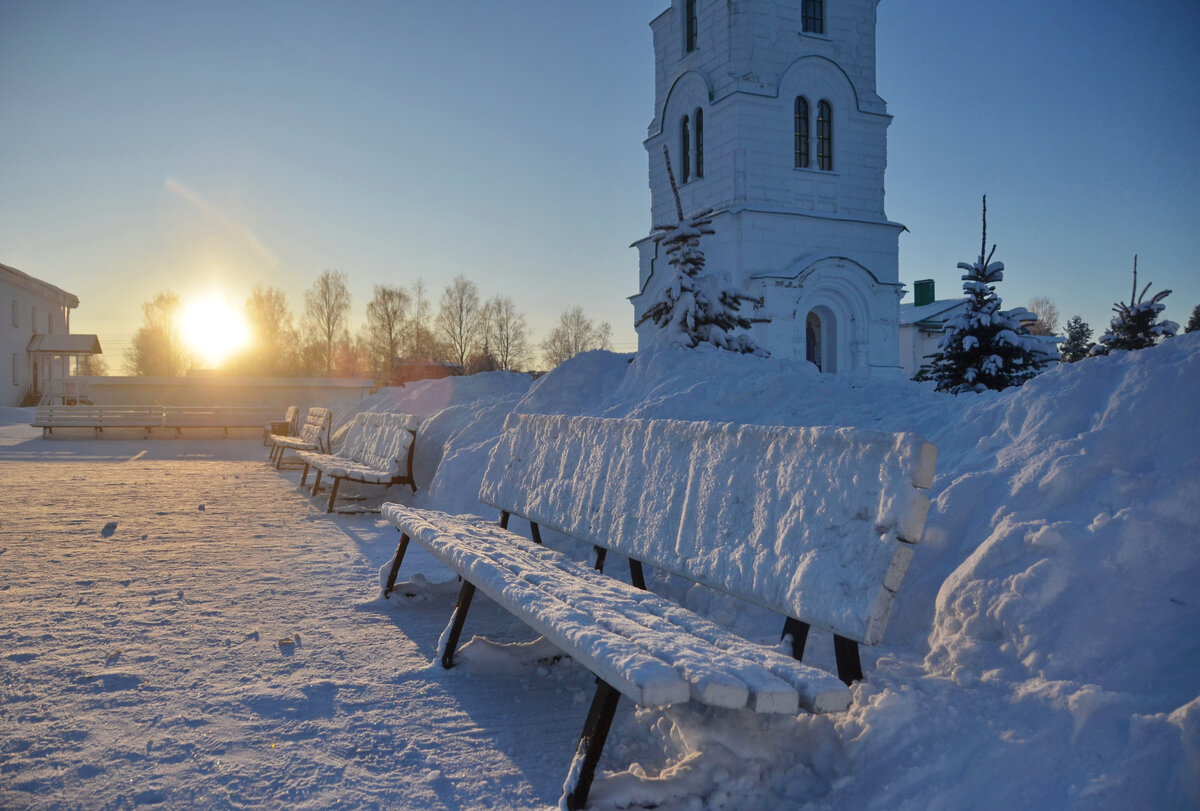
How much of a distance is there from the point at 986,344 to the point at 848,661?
958 cm

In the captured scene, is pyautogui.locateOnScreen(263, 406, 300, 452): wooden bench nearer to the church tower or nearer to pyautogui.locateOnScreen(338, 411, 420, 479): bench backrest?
pyautogui.locateOnScreen(338, 411, 420, 479): bench backrest

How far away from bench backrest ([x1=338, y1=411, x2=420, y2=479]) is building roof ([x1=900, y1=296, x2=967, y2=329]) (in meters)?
24.0

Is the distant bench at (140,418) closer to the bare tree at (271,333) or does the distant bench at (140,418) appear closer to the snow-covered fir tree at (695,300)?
the snow-covered fir tree at (695,300)

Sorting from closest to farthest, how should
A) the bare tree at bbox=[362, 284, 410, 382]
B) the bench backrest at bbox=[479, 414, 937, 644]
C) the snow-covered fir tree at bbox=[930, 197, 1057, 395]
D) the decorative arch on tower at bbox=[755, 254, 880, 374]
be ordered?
1. the bench backrest at bbox=[479, 414, 937, 644]
2. the snow-covered fir tree at bbox=[930, 197, 1057, 395]
3. the decorative arch on tower at bbox=[755, 254, 880, 374]
4. the bare tree at bbox=[362, 284, 410, 382]

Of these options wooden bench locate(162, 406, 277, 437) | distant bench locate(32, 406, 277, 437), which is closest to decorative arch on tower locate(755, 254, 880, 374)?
wooden bench locate(162, 406, 277, 437)

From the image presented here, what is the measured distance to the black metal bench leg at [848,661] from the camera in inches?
104

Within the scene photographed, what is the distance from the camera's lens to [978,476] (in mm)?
3422

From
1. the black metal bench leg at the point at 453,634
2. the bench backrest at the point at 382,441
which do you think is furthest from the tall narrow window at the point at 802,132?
the black metal bench leg at the point at 453,634

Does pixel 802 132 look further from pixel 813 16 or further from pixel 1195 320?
pixel 1195 320

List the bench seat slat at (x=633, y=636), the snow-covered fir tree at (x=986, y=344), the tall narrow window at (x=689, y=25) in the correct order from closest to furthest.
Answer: the bench seat slat at (x=633, y=636) → the snow-covered fir tree at (x=986, y=344) → the tall narrow window at (x=689, y=25)

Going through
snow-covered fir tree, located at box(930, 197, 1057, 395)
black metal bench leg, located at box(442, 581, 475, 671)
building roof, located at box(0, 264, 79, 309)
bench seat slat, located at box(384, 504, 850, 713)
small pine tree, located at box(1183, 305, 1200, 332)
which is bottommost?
black metal bench leg, located at box(442, 581, 475, 671)

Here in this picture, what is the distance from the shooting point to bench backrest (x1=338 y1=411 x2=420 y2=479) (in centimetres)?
805

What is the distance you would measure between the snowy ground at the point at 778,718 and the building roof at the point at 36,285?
134ft

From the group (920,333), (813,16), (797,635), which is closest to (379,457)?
(797,635)
